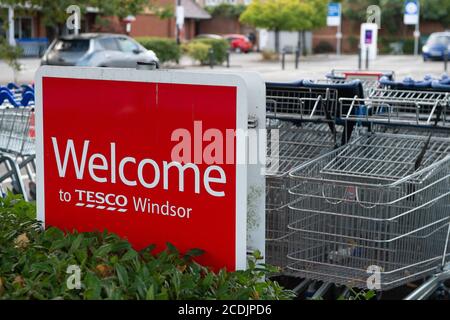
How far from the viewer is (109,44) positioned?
22328 mm

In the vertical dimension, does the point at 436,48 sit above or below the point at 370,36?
below

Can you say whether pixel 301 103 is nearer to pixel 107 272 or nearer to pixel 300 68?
pixel 107 272

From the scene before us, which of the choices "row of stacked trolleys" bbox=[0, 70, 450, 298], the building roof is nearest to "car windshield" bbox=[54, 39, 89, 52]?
"row of stacked trolleys" bbox=[0, 70, 450, 298]

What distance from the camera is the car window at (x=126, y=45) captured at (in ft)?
74.7

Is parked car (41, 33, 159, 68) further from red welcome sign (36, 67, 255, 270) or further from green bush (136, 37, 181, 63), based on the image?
red welcome sign (36, 67, 255, 270)

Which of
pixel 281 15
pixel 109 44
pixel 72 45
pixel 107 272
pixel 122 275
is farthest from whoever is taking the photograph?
pixel 281 15

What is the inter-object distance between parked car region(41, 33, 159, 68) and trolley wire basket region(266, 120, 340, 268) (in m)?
16.0

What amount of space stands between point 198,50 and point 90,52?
12439 millimetres

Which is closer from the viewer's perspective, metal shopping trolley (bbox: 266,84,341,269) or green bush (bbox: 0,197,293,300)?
green bush (bbox: 0,197,293,300)

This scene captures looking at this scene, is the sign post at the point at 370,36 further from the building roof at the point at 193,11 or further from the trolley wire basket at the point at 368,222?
the building roof at the point at 193,11

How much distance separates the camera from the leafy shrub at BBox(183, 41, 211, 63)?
110 ft

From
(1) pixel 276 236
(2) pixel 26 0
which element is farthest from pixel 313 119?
(2) pixel 26 0

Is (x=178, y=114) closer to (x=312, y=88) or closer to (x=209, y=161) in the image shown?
(x=209, y=161)

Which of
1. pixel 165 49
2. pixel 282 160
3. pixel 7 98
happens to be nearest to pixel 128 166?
pixel 282 160
